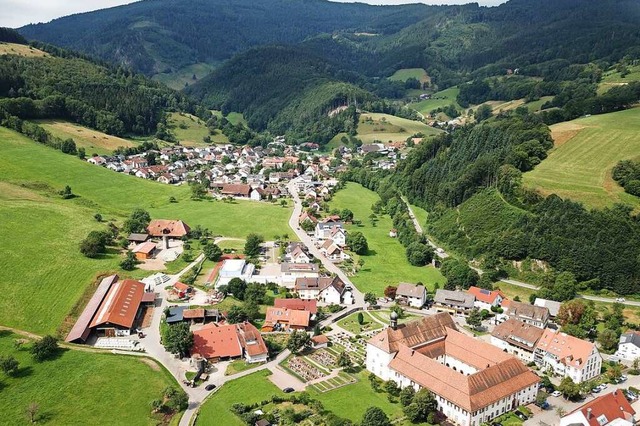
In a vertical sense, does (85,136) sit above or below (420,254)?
above

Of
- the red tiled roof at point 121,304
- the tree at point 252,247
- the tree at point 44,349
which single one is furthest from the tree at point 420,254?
the tree at point 44,349

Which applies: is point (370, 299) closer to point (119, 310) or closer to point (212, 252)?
point (212, 252)

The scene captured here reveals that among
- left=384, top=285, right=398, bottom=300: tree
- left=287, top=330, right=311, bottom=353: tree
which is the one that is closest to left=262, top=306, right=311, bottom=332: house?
left=287, top=330, right=311, bottom=353: tree

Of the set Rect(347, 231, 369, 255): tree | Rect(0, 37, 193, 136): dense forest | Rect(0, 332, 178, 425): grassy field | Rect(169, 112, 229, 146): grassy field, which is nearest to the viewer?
Rect(0, 332, 178, 425): grassy field

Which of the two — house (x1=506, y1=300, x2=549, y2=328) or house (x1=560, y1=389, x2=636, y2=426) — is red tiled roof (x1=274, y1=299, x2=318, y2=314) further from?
house (x1=560, y1=389, x2=636, y2=426)

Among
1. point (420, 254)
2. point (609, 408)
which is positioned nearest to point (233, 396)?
point (609, 408)

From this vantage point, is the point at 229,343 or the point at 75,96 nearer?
the point at 229,343

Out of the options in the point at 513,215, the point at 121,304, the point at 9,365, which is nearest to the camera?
the point at 9,365

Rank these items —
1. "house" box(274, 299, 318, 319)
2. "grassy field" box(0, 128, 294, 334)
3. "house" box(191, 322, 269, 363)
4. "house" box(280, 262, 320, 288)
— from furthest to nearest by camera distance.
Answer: "house" box(280, 262, 320, 288)
"house" box(274, 299, 318, 319)
"grassy field" box(0, 128, 294, 334)
"house" box(191, 322, 269, 363)
